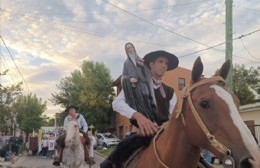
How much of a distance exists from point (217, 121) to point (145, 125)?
4.20ft

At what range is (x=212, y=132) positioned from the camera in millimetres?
3467

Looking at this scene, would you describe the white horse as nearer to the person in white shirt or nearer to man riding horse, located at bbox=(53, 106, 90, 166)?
man riding horse, located at bbox=(53, 106, 90, 166)

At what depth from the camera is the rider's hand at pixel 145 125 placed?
4.62 metres

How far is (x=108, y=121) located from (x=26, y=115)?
12.8 m

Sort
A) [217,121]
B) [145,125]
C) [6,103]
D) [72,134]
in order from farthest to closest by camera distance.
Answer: [6,103] → [72,134] → [145,125] → [217,121]

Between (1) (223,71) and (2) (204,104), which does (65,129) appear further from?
(2) (204,104)

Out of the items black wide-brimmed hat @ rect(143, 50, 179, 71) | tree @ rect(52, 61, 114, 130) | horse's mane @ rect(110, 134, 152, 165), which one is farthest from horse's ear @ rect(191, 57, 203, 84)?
tree @ rect(52, 61, 114, 130)

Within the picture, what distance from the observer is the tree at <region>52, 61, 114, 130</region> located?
7175 cm

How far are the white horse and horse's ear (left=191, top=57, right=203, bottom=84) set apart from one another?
9242mm

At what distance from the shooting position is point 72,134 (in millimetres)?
12742

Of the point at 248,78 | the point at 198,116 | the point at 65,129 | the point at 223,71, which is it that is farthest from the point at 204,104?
the point at 248,78

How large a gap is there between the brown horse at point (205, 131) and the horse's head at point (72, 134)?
8.52 metres

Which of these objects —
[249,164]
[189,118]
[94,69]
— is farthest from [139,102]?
[94,69]

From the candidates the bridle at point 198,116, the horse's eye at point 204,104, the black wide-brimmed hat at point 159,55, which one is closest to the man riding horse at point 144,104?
the black wide-brimmed hat at point 159,55
